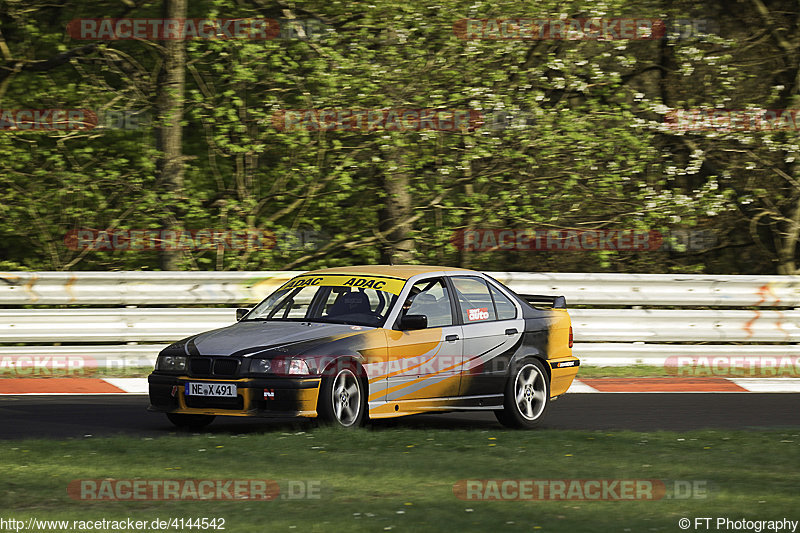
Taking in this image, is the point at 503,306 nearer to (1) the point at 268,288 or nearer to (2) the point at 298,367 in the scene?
(2) the point at 298,367

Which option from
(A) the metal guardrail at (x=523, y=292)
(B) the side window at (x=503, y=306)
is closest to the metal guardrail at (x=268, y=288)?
(A) the metal guardrail at (x=523, y=292)

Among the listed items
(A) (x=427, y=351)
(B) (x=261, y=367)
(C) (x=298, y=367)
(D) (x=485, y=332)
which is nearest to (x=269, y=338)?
(B) (x=261, y=367)

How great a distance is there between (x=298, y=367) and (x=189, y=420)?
1.21 m

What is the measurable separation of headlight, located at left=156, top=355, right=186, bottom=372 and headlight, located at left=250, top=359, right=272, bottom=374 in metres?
0.63

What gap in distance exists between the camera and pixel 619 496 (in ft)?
22.4

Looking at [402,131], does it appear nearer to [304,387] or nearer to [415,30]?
[415,30]

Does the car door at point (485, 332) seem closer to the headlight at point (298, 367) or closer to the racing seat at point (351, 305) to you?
the racing seat at point (351, 305)

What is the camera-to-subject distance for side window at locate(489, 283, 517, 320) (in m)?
10.5

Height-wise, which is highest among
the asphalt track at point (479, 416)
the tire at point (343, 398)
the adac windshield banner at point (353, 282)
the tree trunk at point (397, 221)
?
the tree trunk at point (397, 221)

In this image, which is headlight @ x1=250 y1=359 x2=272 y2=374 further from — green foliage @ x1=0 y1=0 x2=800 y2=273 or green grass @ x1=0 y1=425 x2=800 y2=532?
green foliage @ x1=0 y1=0 x2=800 y2=273

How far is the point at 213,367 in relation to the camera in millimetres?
9055

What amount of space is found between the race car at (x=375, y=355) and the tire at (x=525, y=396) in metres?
0.01

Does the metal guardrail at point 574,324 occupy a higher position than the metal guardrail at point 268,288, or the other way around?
the metal guardrail at point 268,288

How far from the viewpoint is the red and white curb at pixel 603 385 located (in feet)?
A: 40.1
